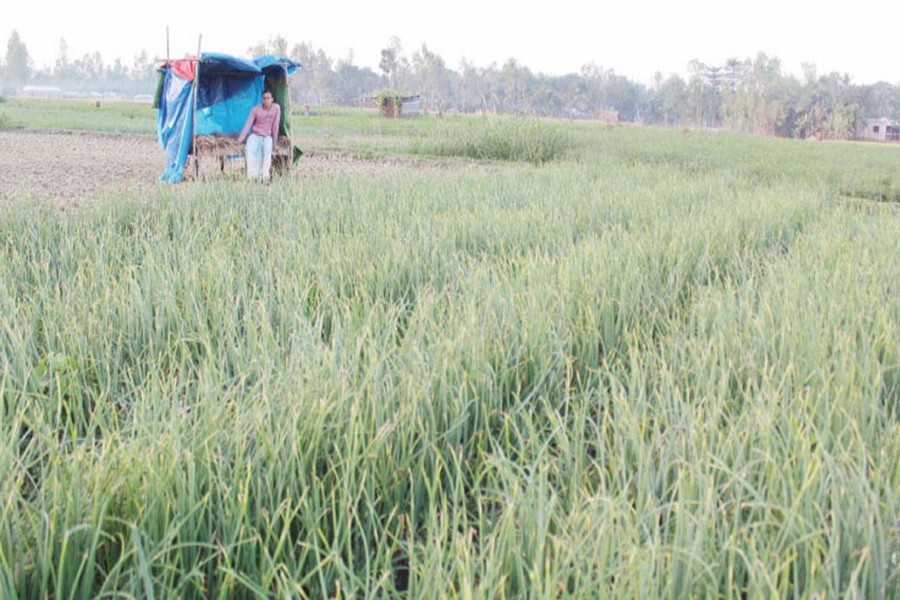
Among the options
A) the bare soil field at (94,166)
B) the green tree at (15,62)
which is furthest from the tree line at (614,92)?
the bare soil field at (94,166)

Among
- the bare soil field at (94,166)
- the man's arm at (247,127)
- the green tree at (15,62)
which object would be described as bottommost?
the bare soil field at (94,166)

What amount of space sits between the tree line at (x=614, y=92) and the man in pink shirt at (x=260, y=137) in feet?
130

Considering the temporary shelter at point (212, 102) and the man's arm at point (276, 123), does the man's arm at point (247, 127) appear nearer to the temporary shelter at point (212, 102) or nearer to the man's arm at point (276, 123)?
the temporary shelter at point (212, 102)

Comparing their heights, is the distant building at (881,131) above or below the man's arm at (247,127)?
above

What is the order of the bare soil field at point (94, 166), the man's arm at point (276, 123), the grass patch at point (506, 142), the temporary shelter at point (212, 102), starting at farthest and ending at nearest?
the grass patch at point (506, 142)
the man's arm at point (276, 123)
the temporary shelter at point (212, 102)
the bare soil field at point (94, 166)

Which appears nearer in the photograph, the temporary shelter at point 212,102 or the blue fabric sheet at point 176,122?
the temporary shelter at point 212,102

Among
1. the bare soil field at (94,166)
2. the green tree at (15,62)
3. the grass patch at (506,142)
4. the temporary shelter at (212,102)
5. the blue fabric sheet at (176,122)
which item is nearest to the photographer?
the bare soil field at (94,166)

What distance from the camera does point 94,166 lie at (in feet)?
30.9

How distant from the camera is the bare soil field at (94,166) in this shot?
22.6 feet

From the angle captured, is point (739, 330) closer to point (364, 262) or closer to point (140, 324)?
point (364, 262)

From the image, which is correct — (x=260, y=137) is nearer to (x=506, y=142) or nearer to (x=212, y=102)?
(x=212, y=102)

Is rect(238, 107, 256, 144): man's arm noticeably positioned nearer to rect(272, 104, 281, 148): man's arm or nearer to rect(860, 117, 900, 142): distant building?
rect(272, 104, 281, 148): man's arm

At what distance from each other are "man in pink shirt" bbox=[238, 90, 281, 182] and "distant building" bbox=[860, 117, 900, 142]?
169 ft

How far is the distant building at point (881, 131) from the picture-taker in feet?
165
